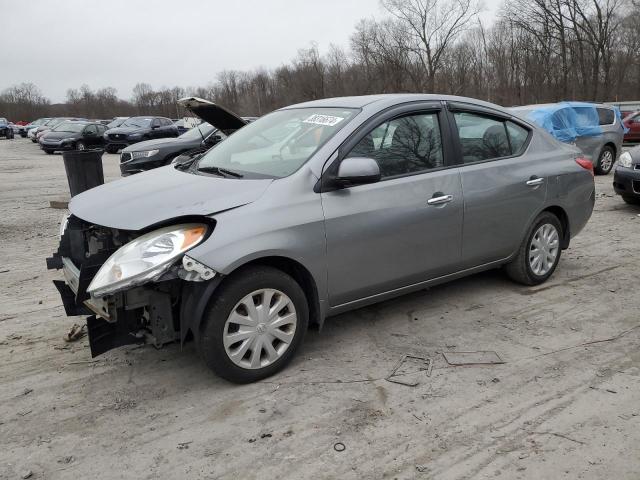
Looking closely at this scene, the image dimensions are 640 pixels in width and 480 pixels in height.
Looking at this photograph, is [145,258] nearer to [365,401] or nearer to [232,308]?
[232,308]

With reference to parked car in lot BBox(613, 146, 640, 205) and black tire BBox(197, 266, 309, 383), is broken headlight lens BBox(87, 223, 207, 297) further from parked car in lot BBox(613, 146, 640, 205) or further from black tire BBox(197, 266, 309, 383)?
parked car in lot BBox(613, 146, 640, 205)

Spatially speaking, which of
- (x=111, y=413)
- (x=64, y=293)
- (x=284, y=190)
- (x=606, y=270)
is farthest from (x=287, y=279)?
(x=606, y=270)

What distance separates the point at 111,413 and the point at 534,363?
8.81 ft

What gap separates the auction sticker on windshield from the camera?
3.93 m

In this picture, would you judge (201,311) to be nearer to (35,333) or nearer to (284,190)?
(284,190)

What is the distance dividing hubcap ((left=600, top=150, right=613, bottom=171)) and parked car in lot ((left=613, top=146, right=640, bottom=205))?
189 inches

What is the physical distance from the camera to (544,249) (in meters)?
5.08

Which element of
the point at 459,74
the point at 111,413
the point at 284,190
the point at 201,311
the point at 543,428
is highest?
the point at 459,74

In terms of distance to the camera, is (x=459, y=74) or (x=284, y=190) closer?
(x=284, y=190)

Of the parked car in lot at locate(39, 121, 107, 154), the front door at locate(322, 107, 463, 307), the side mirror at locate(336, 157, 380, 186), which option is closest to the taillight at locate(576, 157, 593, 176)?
the front door at locate(322, 107, 463, 307)

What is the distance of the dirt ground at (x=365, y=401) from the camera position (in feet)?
8.84

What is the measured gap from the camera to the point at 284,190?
3.46 metres

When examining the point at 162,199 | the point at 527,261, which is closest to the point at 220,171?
the point at 162,199

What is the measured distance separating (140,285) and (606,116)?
13.6m
